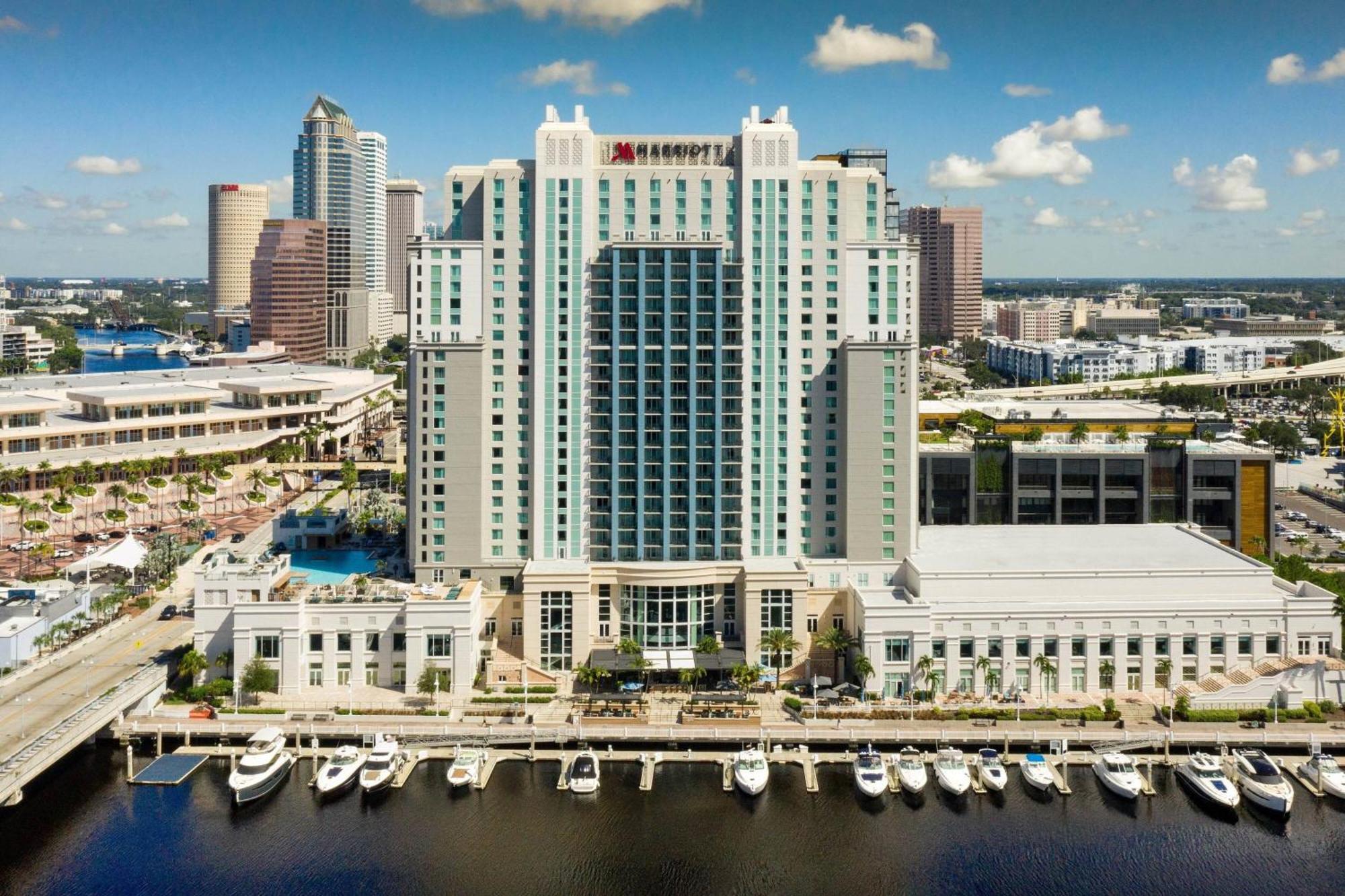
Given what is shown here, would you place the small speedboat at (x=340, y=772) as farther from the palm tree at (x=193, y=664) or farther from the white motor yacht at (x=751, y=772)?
the white motor yacht at (x=751, y=772)

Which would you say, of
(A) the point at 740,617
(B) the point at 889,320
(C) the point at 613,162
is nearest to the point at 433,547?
Result: (A) the point at 740,617

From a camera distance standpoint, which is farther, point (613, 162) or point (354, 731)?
point (613, 162)

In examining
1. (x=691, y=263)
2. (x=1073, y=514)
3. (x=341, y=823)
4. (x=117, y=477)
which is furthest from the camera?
(x=117, y=477)

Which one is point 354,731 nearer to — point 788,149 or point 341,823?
point 341,823

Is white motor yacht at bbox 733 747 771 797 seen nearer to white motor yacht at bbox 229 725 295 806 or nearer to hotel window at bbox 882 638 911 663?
hotel window at bbox 882 638 911 663

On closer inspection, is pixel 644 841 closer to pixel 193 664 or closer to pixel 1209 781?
pixel 1209 781

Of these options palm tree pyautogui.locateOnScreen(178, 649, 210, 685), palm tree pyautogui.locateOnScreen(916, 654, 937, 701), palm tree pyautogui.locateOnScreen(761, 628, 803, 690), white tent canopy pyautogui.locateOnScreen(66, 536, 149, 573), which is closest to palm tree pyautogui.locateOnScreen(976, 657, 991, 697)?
palm tree pyautogui.locateOnScreen(916, 654, 937, 701)
